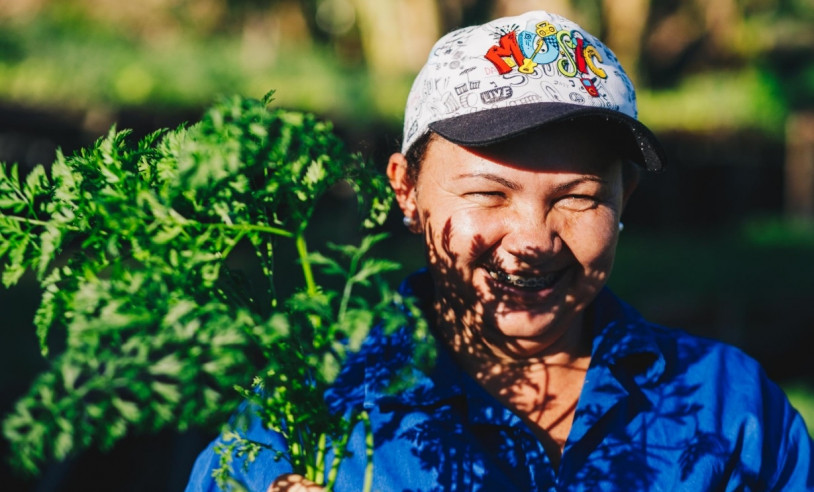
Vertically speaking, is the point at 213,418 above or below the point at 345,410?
above

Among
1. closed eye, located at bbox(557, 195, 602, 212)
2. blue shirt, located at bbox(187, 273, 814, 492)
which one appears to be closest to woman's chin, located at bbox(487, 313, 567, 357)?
blue shirt, located at bbox(187, 273, 814, 492)

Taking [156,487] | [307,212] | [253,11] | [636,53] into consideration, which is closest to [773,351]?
[156,487]

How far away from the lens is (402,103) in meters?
8.84

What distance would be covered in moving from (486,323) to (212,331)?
34.6 inches

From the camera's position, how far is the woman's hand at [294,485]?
1.43 meters

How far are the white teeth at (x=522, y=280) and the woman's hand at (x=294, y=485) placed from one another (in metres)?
0.65

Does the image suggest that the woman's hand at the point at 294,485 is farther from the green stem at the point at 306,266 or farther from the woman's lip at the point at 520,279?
the woman's lip at the point at 520,279

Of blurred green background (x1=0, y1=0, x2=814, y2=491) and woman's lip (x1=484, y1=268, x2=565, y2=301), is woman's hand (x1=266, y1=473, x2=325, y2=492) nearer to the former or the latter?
woman's lip (x1=484, y1=268, x2=565, y2=301)

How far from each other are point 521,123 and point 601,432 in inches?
28.9

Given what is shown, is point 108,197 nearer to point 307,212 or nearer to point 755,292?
point 307,212

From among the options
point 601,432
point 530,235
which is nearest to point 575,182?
point 530,235

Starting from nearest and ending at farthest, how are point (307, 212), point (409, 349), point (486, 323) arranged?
point (307, 212) < point (409, 349) < point (486, 323)

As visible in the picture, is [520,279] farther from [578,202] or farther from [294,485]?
[294,485]

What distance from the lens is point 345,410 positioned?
191 centimetres
